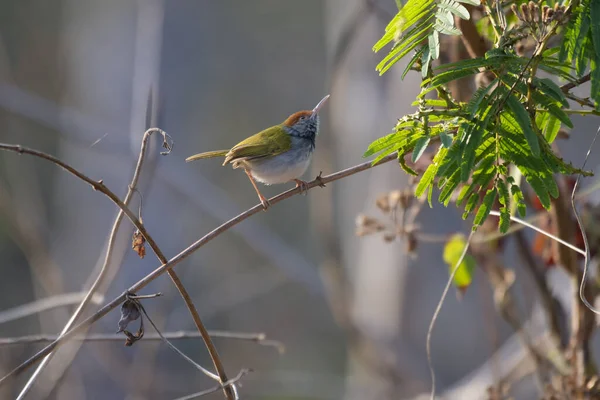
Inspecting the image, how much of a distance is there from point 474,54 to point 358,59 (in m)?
6.35

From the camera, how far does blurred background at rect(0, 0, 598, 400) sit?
187 inches

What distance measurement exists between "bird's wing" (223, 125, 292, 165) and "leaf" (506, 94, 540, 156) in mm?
2071

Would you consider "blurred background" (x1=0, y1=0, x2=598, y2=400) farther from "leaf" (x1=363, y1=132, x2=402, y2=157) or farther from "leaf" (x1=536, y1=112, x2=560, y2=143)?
"leaf" (x1=536, y1=112, x2=560, y2=143)

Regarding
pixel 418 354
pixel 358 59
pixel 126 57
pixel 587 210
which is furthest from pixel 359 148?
pixel 587 210

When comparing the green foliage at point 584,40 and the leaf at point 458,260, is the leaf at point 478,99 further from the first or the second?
the leaf at point 458,260

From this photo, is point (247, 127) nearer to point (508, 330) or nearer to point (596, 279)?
point (508, 330)

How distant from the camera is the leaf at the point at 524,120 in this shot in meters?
1.24

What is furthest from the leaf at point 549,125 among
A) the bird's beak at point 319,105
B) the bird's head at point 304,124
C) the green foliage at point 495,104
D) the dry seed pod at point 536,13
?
the bird's head at point 304,124

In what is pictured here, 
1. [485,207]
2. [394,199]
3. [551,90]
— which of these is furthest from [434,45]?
[394,199]

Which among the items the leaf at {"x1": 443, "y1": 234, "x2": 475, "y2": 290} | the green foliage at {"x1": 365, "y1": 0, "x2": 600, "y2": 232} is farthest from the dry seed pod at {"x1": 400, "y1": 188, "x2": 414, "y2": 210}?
the green foliage at {"x1": 365, "y1": 0, "x2": 600, "y2": 232}

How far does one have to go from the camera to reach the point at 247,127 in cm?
1420

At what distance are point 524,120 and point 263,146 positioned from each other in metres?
2.29

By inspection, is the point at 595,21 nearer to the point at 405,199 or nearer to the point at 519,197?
the point at 519,197

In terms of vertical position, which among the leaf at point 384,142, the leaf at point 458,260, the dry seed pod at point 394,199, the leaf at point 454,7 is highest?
the leaf at point 454,7
